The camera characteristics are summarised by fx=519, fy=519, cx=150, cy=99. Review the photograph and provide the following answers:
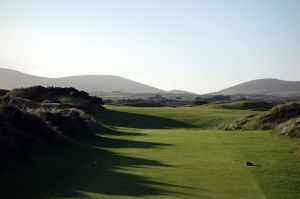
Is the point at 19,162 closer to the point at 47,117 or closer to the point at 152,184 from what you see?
the point at 152,184

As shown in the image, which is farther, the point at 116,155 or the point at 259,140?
the point at 259,140

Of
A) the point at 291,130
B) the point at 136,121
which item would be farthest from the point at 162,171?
the point at 136,121

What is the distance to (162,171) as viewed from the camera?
20422 millimetres

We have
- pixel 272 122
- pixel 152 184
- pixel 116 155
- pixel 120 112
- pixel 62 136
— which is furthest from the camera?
pixel 120 112

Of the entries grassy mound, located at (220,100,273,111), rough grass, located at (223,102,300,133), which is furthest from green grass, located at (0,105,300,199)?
grassy mound, located at (220,100,273,111)

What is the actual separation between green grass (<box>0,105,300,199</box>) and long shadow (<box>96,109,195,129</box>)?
28010 mm

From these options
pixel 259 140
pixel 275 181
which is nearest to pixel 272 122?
pixel 259 140

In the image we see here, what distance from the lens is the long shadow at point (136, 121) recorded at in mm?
62438

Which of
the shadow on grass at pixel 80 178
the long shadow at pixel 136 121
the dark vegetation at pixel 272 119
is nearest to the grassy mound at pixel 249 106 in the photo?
the long shadow at pixel 136 121

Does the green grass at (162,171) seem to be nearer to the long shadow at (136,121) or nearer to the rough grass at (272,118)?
the rough grass at (272,118)

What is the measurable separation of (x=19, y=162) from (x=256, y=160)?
10747 mm

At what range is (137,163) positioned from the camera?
2305 cm

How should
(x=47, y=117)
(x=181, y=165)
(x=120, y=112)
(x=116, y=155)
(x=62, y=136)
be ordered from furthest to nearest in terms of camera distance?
1. (x=120, y=112)
2. (x=47, y=117)
3. (x=62, y=136)
4. (x=116, y=155)
5. (x=181, y=165)

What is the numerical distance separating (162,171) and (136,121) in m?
45.4
